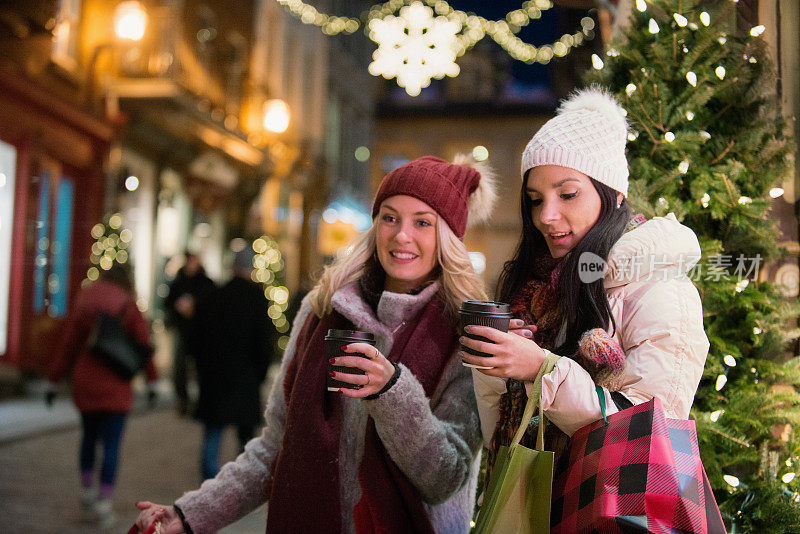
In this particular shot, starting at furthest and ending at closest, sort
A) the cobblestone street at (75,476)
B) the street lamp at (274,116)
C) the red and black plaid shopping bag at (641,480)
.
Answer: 1. the street lamp at (274,116)
2. the cobblestone street at (75,476)
3. the red and black plaid shopping bag at (641,480)

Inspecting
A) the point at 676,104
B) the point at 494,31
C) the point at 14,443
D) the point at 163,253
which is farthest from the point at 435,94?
the point at 676,104

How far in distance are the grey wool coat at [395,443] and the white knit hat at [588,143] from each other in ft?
2.06

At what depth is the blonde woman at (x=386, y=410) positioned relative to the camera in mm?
2098

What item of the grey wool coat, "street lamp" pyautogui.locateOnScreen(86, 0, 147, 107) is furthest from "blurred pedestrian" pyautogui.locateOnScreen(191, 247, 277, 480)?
"street lamp" pyautogui.locateOnScreen(86, 0, 147, 107)

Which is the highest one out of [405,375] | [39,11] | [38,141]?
[39,11]

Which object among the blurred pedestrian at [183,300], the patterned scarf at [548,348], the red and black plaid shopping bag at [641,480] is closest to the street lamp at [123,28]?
the blurred pedestrian at [183,300]

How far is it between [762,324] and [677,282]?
110 cm

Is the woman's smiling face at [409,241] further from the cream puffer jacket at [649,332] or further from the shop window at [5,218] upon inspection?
the shop window at [5,218]

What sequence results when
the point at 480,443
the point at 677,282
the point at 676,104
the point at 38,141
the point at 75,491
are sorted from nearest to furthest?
the point at 677,282, the point at 480,443, the point at 676,104, the point at 75,491, the point at 38,141

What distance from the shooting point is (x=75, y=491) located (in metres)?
5.81

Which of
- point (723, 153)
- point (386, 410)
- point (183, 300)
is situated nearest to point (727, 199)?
point (723, 153)

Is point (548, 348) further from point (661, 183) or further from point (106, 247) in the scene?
point (106, 247)

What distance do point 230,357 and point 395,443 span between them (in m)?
4.05

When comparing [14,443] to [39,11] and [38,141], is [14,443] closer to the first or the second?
[38,141]
